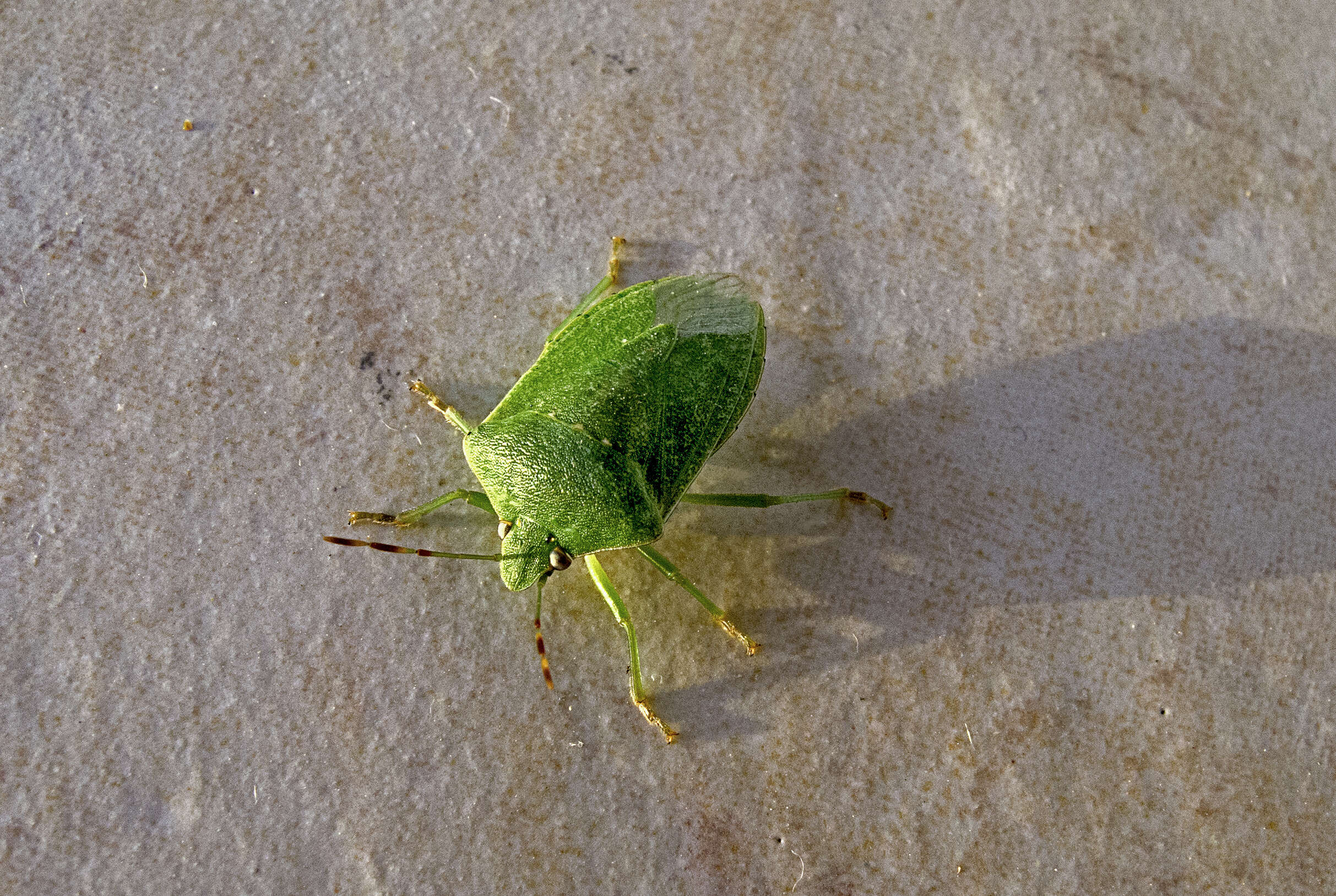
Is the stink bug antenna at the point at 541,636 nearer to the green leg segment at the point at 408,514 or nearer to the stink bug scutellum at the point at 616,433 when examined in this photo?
the stink bug scutellum at the point at 616,433

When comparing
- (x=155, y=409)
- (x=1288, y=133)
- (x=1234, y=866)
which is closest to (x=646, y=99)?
(x=155, y=409)

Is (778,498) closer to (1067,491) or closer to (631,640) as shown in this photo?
(631,640)

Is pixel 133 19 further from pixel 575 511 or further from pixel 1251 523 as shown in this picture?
pixel 1251 523

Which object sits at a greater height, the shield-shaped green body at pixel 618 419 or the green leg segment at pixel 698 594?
the shield-shaped green body at pixel 618 419

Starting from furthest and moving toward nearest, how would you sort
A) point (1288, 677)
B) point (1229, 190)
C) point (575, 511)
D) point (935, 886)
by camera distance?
point (1229, 190) → point (1288, 677) → point (935, 886) → point (575, 511)

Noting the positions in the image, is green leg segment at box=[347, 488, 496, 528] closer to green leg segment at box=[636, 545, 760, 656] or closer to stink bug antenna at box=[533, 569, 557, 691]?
stink bug antenna at box=[533, 569, 557, 691]

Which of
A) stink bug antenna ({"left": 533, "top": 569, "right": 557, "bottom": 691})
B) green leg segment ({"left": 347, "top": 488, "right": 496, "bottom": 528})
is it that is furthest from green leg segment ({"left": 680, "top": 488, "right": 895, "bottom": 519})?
green leg segment ({"left": 347, "top": 488, "right": 496, "bottom": 528})

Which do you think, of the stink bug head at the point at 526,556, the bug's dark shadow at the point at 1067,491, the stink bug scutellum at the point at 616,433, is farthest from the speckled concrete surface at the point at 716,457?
the stink bug head at the point at 526,556
